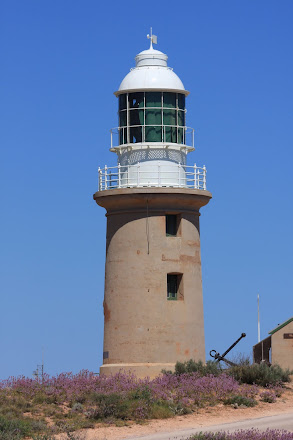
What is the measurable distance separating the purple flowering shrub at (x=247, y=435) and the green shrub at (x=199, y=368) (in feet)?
23.5

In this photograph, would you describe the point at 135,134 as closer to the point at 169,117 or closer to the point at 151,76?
the point at 169,117

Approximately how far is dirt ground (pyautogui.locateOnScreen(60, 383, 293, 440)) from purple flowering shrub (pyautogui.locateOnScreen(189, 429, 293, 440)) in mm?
2080

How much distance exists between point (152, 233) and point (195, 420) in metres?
7.93

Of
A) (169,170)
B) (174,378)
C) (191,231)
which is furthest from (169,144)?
(174,378)

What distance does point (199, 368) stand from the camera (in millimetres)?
30781

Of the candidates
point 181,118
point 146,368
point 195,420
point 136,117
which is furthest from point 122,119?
point 195,420

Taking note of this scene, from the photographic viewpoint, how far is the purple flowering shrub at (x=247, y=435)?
22.4 m

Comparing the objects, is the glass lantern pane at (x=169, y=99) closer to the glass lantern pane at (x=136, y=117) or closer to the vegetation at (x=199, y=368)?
the glass lantern pane at (x=136, y=117)

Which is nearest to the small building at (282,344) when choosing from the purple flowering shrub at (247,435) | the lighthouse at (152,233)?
the lighthouse at (152,233)

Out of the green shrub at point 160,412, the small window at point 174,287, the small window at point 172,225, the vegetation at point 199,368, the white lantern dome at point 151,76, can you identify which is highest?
the white lantern dome at point 151,76

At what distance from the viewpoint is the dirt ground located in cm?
2448

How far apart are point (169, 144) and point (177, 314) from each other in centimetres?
543

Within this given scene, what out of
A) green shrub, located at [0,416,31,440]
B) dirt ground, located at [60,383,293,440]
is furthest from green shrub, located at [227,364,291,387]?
green shrub, located at [0,416,31,440]

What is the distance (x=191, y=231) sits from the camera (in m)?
33.3
